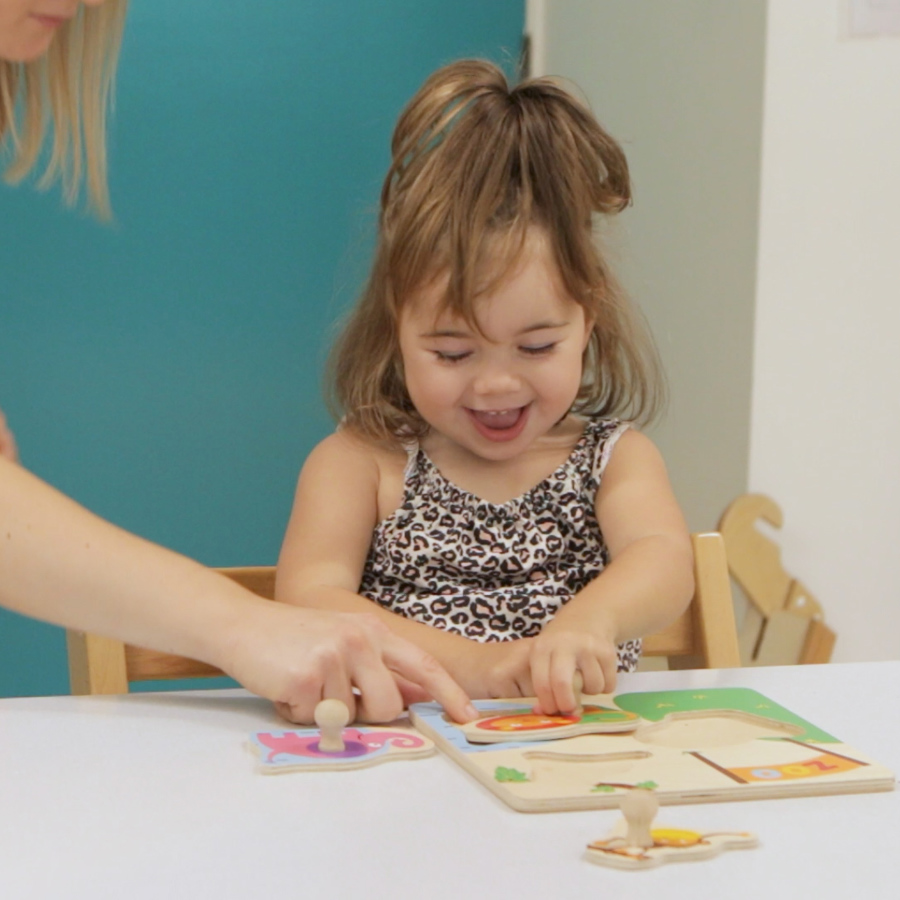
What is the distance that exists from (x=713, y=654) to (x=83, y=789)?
1.79 feet

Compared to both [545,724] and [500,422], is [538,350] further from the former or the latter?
[545,724]

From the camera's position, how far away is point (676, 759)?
2.14ft

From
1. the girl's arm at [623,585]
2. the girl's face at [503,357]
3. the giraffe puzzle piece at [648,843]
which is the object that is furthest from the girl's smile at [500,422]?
the giraffe puzzle piece at [648,843]

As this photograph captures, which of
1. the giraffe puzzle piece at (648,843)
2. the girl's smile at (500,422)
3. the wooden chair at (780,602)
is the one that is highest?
the girl's smile at (500,422)

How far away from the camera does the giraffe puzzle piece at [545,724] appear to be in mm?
691

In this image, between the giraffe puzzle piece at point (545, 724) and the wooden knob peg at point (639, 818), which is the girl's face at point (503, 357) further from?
the wooden knob peg at point (639, 818)

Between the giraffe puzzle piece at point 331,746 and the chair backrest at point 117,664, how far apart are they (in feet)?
0.60

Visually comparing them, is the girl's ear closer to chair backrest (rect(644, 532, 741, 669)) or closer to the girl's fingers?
chair backrest (rect(644, 532, 741, 669))

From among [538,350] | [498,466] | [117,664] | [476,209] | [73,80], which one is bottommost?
[117,664]

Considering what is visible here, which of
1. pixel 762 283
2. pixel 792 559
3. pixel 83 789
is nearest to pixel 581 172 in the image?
pixel 83 789

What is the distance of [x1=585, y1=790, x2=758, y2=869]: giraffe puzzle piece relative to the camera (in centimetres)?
52

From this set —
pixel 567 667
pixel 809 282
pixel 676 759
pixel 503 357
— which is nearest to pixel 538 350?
pixel 503 357

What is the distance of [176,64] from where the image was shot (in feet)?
6.55

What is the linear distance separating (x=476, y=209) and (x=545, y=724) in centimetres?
48
